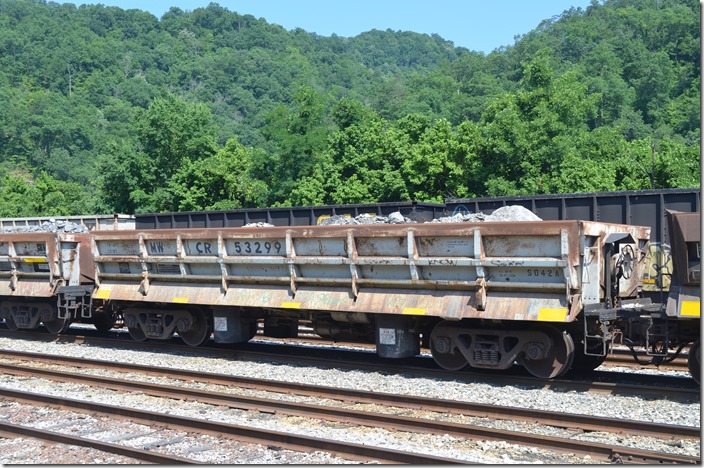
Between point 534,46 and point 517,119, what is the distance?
390ft

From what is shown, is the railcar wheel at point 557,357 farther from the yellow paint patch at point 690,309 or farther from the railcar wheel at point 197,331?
the railcar wheel at point 197,331

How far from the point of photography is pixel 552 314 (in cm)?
1133

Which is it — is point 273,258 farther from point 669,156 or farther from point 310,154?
point 310,154

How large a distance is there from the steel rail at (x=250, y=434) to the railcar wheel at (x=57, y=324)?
7074mm

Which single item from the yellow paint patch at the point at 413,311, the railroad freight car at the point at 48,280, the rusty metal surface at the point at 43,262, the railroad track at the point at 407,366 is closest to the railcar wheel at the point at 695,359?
the railroad track at the point at 407,366

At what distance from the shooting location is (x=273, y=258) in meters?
14.2

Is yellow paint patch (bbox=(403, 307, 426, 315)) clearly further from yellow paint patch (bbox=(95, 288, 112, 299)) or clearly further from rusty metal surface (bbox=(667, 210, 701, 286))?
yellow paint patch (bbox=(95, 288, 112, 299))

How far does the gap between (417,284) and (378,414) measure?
3143 mm

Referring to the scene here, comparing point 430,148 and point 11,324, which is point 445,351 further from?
point 430,148

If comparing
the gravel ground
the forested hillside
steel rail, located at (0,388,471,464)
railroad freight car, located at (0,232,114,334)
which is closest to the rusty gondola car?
railroad freight car, located at (0,232,114,334)

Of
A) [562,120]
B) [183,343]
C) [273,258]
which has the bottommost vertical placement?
[183,343]

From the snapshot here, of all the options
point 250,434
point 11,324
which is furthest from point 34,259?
point 250,434

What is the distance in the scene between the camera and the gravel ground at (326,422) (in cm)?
861

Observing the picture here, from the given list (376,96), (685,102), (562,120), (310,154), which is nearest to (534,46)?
(376,96)
